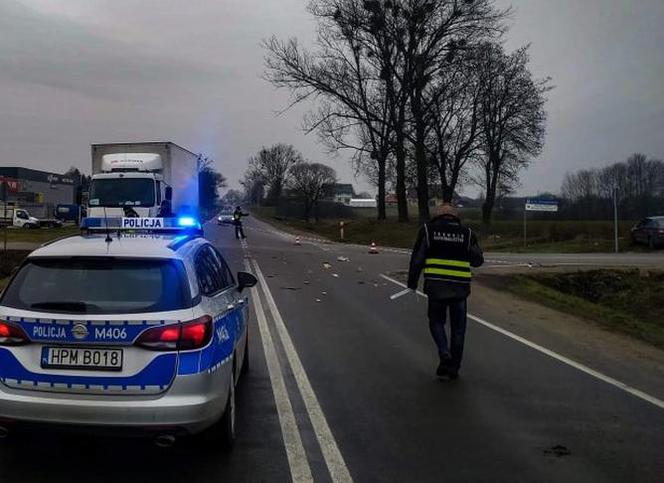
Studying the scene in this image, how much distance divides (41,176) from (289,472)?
4902 inches

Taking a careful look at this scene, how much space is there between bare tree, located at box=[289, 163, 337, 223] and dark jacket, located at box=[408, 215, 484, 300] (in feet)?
284

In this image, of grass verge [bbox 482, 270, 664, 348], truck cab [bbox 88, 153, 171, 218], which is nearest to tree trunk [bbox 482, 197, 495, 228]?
grass verge [bbox 482, 270, 664, 348]

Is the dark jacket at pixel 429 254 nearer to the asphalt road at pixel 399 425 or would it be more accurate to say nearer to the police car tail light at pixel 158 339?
the asphalt road at pixel 399 425

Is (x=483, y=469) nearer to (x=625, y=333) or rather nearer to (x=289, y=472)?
(x=289, y=472)

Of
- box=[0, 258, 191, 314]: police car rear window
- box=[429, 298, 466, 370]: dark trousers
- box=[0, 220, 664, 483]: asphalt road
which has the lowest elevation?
box=[0, 220, 664, 483]: asphalt road

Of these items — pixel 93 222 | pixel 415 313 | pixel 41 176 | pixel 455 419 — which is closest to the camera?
pixel 455 419

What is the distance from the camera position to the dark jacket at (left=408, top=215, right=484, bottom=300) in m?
7.12

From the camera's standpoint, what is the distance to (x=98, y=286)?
453 centimetres

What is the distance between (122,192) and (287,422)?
1636cm

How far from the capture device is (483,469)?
4.57 m

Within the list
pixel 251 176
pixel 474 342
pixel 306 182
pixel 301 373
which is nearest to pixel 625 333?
pixel 474 342

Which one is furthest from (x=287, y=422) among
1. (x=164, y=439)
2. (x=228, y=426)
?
(x=164, y=439)

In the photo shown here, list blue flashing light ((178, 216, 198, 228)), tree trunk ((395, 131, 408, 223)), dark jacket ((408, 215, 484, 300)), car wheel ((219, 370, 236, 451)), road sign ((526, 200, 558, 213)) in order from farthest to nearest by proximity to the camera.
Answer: tree trunk ((395, 131, 408, 223)) < road sign ((526, 200, 558, 213)) < blue flashing light ((178, 216, 198, 228)) < dark jacket ((408, 215, 484, 300)) < car wheel ((219, 370, 236, 451))

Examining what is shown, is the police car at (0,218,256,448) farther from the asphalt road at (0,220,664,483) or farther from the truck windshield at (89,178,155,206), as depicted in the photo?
the truck windshield at (89,178,155,206)
